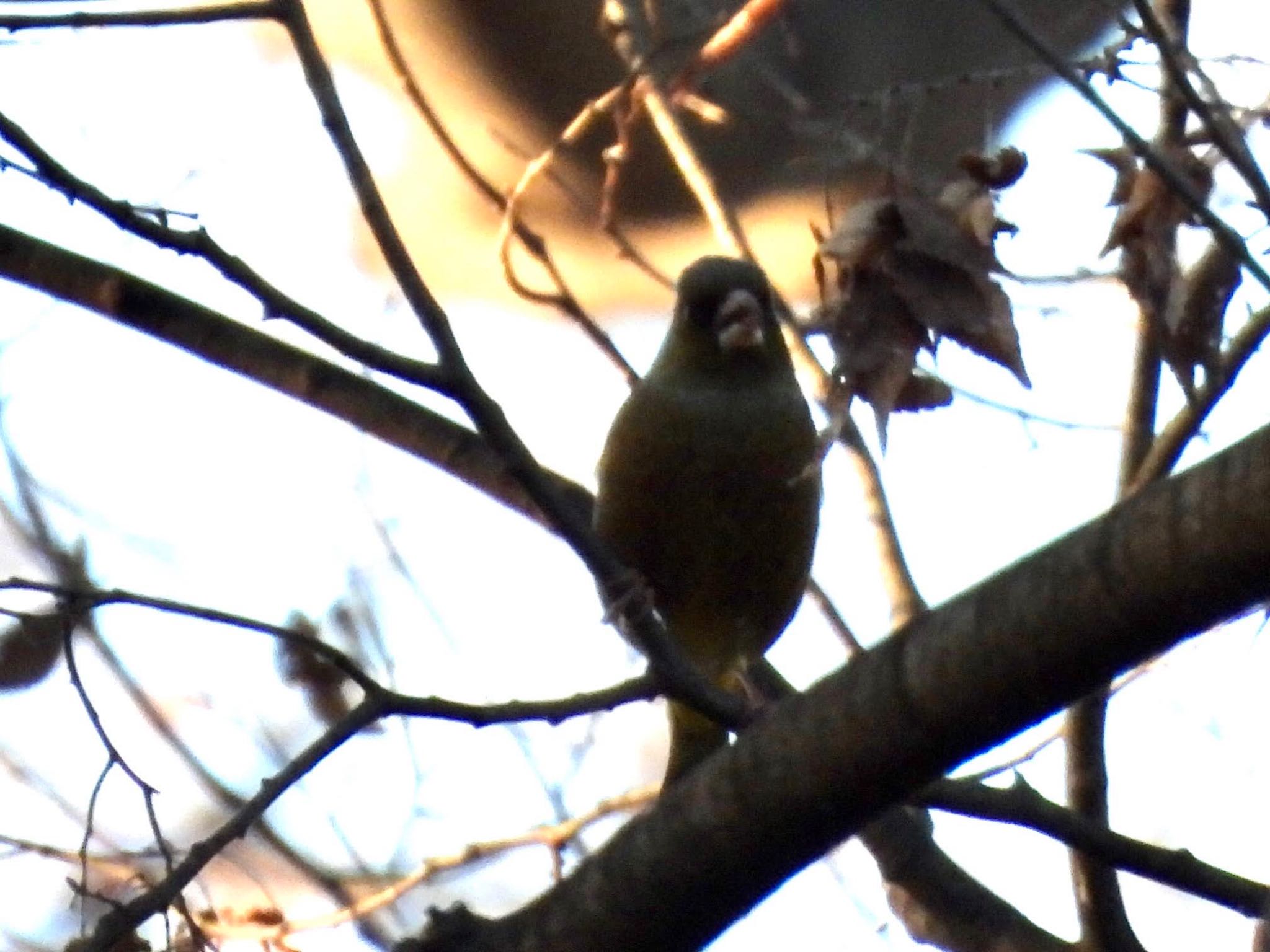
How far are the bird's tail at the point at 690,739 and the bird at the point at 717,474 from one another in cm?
16

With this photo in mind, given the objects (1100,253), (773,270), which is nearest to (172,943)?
(1100,253)

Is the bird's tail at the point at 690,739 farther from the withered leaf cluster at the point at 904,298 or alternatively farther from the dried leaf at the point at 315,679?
the withered leaf cluster at the point at 904,298

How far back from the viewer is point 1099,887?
7.45 ft

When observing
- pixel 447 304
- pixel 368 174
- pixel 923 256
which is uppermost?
pixel 447 304

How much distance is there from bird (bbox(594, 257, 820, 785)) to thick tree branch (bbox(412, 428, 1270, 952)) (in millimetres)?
1057

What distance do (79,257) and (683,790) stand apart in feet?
4.47

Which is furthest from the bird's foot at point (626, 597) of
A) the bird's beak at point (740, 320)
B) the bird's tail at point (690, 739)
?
the bird's tail at point (690, 739)

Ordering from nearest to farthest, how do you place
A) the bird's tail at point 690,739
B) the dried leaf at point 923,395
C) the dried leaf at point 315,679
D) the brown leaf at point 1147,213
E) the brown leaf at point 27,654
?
the brown leaf at point 1147,213
the dried leaf at point 923,395
the brown leaf at point 27,654
the dried leaf at point 315,679
the bird's tail at point 690,739

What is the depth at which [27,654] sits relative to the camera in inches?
115

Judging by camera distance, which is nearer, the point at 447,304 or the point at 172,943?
the point at 172,943

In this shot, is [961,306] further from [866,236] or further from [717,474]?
[717,474]

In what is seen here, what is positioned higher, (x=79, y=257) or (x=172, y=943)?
(x=79, y=257)

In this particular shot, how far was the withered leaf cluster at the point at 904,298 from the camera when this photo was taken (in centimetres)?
184

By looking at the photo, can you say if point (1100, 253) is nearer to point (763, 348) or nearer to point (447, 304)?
point (763, 348)
